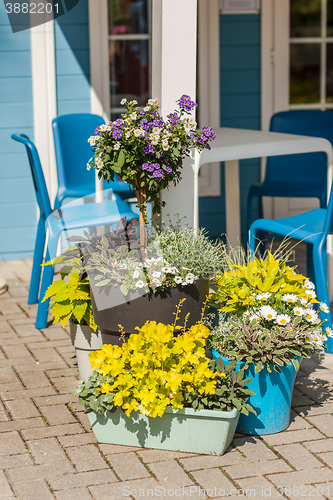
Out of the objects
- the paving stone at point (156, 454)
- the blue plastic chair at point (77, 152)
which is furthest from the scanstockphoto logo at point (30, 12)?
the paving stone at point (156, 454)

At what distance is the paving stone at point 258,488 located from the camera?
201cm

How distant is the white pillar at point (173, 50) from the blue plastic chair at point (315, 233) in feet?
2.52

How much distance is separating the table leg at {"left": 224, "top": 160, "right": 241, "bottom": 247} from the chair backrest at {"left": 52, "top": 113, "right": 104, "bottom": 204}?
0.92m

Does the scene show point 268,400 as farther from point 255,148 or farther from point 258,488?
point 255,148

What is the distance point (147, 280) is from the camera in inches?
94.0

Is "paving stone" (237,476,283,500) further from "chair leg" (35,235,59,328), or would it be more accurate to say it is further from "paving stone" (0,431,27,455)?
"chair leg" (35,235,59,328)

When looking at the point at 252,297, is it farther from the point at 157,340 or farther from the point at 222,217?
the point at 222,217

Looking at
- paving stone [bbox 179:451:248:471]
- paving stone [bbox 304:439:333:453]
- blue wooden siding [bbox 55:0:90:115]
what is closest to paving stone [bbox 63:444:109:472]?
paving stone [bbox 179:451:248:471]

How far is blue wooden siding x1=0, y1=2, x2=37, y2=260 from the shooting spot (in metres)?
4.53

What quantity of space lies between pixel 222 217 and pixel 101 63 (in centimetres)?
154

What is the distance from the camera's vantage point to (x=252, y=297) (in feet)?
8.04

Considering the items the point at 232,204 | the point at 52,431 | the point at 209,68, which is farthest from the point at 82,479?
the point at 209,68

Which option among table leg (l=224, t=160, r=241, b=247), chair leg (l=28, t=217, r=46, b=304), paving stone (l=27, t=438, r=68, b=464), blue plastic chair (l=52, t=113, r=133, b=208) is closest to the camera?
paving stone (l=27, t=438, r=68, b=464)

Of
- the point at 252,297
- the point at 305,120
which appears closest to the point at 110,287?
the point at 252,297
